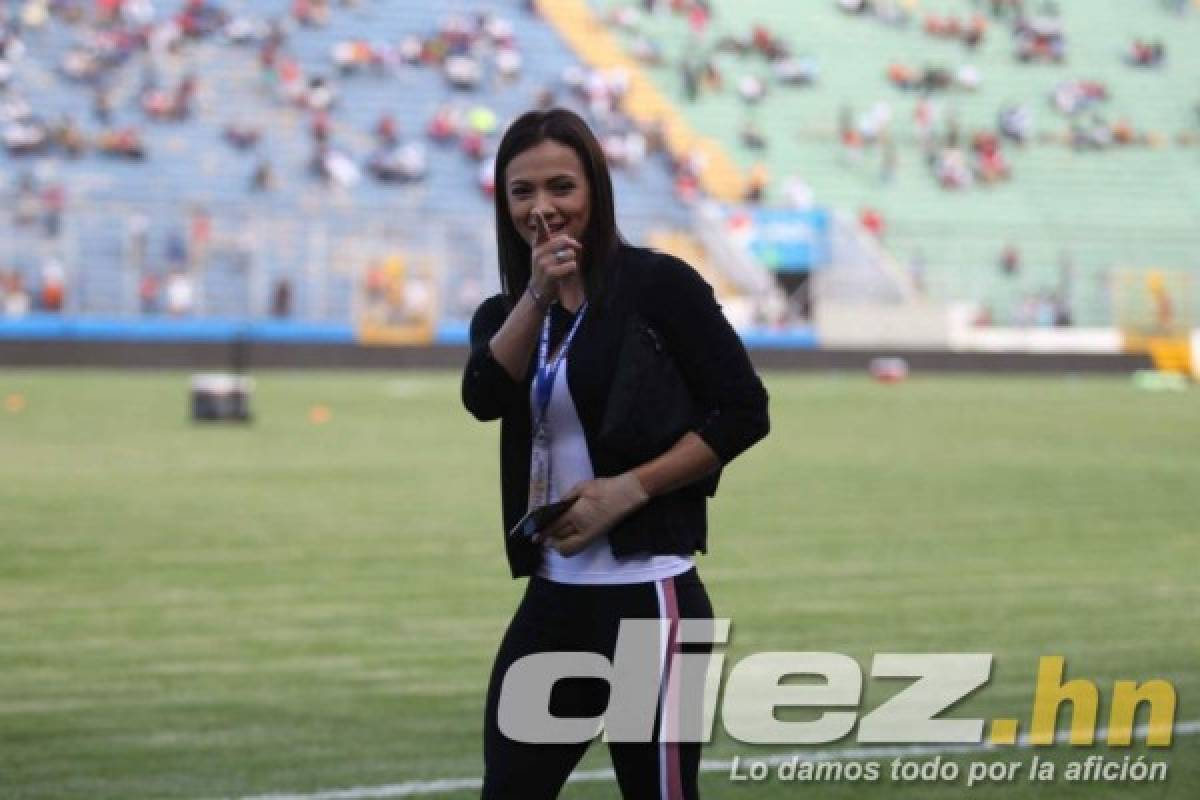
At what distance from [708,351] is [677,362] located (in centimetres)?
7

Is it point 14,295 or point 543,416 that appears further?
point 14,295

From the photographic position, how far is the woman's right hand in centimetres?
439

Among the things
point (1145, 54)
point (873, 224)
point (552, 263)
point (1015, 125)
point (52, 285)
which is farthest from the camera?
point (1145, 54)

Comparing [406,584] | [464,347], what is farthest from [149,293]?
[406,584]

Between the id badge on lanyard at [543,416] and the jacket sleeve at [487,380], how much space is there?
0.06 m

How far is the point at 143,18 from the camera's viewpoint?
4788 cm

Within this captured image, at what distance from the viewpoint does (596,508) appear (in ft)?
14.6

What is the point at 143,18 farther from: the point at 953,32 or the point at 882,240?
the point at 953,32

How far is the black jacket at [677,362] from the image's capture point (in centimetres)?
452

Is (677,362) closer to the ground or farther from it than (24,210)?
farther from it

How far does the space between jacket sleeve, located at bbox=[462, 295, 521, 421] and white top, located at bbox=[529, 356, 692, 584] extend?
0.19ft

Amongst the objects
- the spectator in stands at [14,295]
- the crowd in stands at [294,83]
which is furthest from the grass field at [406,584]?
the crowd in stands at [294,83]

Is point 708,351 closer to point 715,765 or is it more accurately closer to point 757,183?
point 715,765

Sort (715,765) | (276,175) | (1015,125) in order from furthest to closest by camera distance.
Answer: (1015,125)
(276,175)
(715,765)
